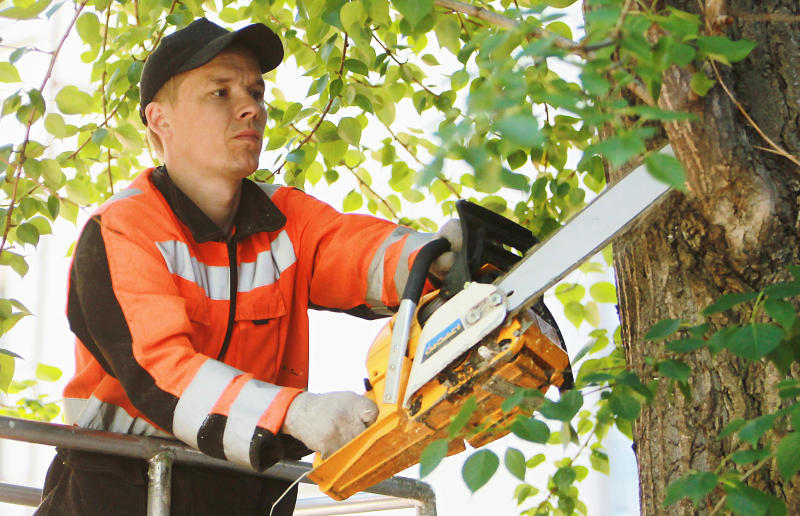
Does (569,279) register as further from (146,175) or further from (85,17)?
(85,17)

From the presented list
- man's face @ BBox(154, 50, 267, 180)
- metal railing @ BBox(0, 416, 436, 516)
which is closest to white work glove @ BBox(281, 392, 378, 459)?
metal railing @ BBox(0, 416, 436, 516)

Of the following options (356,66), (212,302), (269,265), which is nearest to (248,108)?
(356,66)

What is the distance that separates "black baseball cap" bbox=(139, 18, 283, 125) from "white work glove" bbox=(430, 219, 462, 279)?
2.34ft

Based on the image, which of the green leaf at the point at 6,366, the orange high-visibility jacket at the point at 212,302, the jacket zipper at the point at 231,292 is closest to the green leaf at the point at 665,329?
the orange high-visibility jacket at the point at 212,302

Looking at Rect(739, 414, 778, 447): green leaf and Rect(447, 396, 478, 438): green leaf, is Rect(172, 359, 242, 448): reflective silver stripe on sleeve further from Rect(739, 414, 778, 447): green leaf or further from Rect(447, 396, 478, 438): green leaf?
Rect(739, 414, 778, 447): green leaf

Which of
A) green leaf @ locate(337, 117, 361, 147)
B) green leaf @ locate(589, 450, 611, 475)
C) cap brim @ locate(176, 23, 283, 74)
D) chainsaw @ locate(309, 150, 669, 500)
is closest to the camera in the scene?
chainsaw @ locate(309, 150, 669, 500)

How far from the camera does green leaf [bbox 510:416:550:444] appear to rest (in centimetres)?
113

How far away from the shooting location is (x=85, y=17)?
2.30m

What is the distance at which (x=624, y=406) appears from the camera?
4.06ft

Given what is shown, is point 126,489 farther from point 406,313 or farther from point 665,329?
point 665,329

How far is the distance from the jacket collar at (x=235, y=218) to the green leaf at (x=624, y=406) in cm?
111

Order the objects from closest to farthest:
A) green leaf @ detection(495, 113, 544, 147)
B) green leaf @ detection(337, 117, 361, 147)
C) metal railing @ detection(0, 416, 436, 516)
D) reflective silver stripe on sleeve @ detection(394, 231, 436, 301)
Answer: green leaf @ detection(495, 113, 544, 147), metal railing @ detection(0, 416, 436, 516), reflective silver stripe on sleeve @ detection(394, 231, 436, 301), green leaf @ detection(337, 117, 361, 147)

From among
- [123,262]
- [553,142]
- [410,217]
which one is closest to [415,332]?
[123,262]

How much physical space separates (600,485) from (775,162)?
16.6ft
